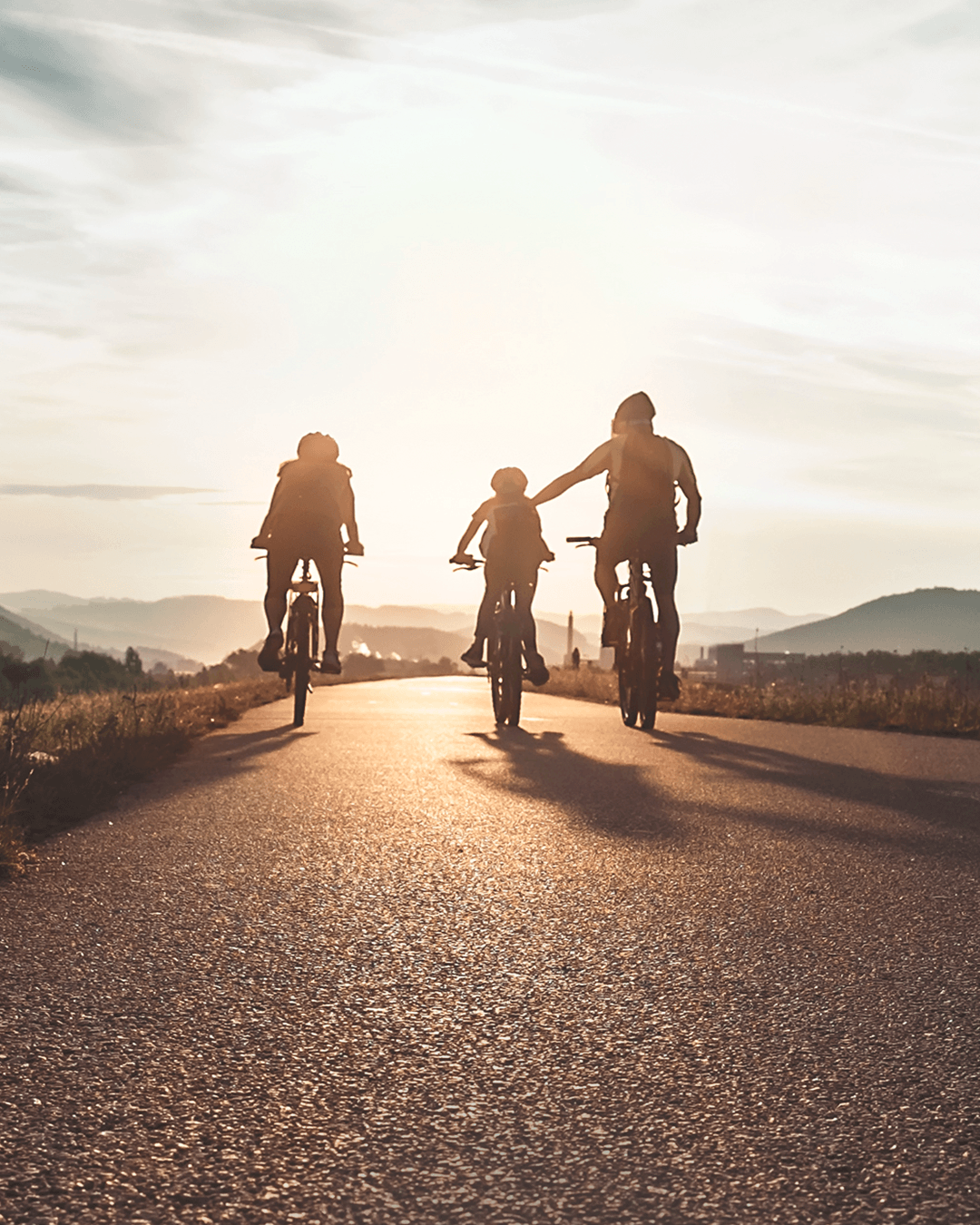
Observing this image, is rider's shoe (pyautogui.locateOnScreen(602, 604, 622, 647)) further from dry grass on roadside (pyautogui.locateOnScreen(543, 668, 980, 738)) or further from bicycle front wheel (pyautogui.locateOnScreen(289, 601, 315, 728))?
dry grass on roadside (pyautogui.locateOnScreen(543, 668, 980, 738))

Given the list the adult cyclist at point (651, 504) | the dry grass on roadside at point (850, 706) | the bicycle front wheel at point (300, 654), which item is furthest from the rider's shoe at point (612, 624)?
the dry grass on roadside at point (850, 706)

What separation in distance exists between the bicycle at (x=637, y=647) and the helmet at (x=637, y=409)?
1.06m

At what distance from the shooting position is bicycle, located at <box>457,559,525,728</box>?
1178 cm

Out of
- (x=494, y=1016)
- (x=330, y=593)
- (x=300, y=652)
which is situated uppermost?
(x=330, y=593)

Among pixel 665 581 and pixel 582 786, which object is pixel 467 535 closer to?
pixel 665 581

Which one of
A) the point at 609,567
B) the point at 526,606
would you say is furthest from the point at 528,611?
the point at 609,567

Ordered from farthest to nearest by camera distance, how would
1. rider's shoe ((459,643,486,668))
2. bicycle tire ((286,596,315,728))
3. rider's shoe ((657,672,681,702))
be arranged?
1. rider's shoe ((459,643,486,668))
2. bicycle tire ((286,596,315,728))
3. rider's shoe ((657,672,681,702))

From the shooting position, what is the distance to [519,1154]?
2223 mm

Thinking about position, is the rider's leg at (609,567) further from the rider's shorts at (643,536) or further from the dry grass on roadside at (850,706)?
the dry grass on roadside at (850,706)

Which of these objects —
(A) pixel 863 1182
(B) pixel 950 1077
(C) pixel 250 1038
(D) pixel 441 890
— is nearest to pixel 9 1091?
(C) pixel 250 1038

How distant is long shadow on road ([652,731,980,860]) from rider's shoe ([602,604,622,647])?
2.10 metres

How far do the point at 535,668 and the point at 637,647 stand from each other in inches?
47.9

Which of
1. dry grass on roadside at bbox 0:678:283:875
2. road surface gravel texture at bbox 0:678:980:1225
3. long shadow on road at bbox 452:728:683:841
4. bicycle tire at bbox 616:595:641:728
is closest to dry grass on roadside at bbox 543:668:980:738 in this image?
bicycle tire at bbox 616:595:641:728

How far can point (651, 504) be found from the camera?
10797mm
